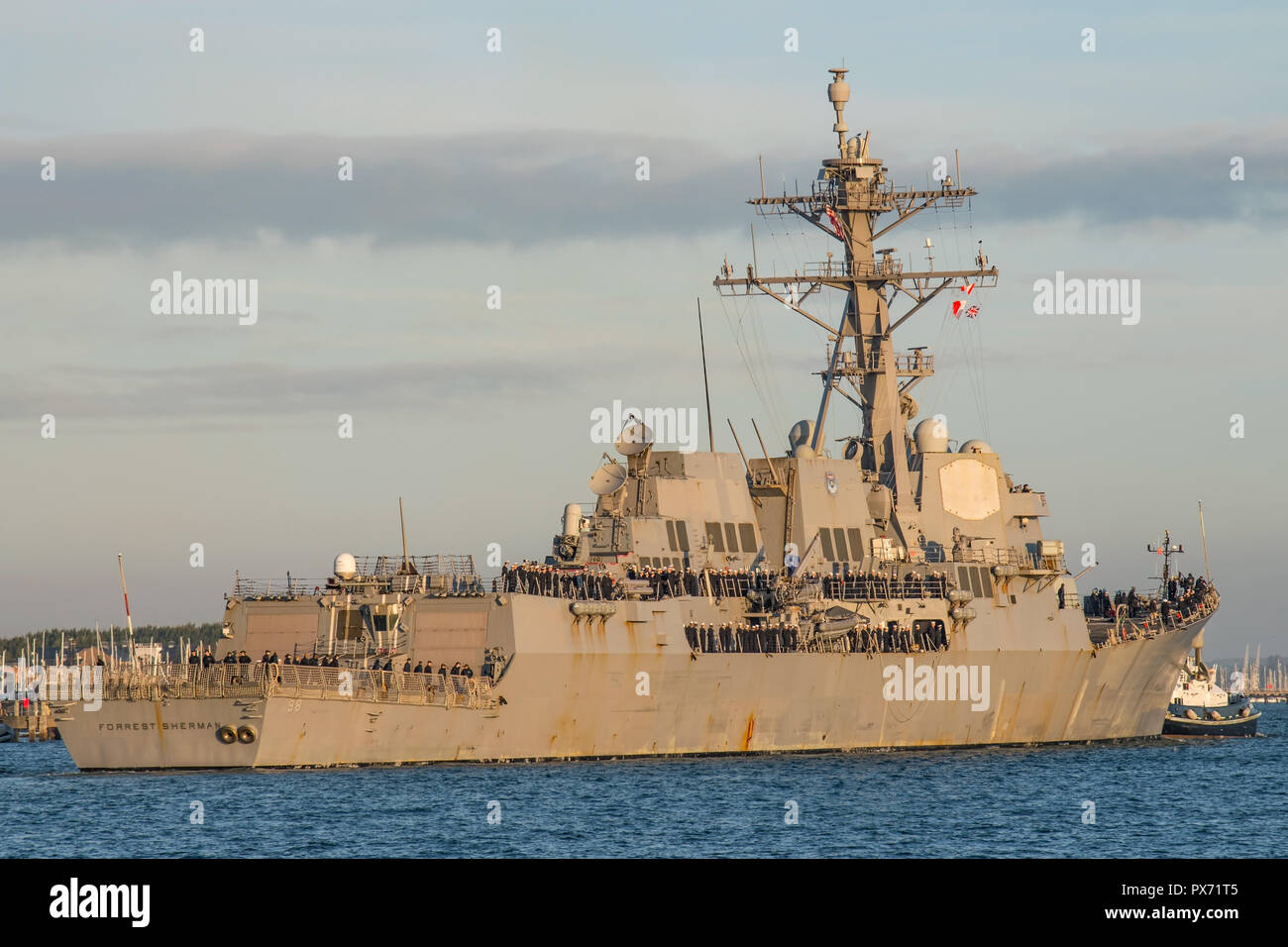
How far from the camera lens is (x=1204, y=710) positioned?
2613 inches

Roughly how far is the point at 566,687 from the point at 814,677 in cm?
751

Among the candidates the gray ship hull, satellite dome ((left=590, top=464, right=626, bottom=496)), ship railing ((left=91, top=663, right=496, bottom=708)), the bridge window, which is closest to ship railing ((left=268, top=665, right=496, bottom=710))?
ship railing ((left=91, top=663, right=496, bottom=708))

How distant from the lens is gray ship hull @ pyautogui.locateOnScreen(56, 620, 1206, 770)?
36.7 meters

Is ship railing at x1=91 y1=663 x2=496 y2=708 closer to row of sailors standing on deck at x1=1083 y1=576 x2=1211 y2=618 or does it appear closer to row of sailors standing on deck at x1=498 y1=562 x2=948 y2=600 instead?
row of sailors standing on deck at x1=498 y1=562 x2=948 y2=600

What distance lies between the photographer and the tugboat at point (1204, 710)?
2488 inches

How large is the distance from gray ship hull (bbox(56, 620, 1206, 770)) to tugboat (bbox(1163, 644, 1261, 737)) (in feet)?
32.0

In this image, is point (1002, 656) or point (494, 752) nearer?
point (494, 752)

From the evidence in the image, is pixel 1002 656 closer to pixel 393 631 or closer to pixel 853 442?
pixel 853 442

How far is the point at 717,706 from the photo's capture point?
1694 inches

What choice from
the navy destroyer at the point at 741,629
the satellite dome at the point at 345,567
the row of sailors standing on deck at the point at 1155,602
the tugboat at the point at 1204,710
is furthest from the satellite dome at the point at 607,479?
the tugboat at the point at 1204,710

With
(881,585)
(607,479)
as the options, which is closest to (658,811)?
(607,479)

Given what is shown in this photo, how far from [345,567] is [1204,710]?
37610mm
